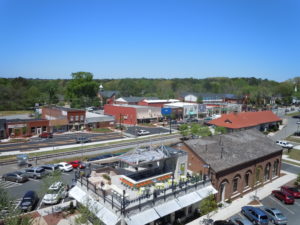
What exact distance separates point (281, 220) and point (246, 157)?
27.2 ft

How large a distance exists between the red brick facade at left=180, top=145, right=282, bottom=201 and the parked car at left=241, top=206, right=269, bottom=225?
3416mm

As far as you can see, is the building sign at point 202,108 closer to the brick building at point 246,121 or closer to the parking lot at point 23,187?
the brick building at point 246,121

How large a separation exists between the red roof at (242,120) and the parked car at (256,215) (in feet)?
135

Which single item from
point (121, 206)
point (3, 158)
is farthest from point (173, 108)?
point (121, 206)

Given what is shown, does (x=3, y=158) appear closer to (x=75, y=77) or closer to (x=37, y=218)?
(x=37, y=218)

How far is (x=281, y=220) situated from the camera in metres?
24.2

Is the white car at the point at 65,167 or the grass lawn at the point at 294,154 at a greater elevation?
the white car at the point at 65,167

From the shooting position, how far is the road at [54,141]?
51.3 meters

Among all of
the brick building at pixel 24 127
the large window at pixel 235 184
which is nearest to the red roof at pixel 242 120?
the large window at pixel 235 184

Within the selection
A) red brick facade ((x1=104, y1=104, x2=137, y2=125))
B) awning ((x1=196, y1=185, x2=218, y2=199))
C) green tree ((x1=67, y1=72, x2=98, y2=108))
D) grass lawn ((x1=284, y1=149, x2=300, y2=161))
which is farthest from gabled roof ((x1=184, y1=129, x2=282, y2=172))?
green tree ((x1=67, y1=72, x2=98, y2=108))

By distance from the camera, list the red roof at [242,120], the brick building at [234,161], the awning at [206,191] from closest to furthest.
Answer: the awning at [206,191]
the brick building at [234,161]
the red roof at [242,120]

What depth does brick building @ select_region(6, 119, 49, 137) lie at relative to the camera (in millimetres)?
58594

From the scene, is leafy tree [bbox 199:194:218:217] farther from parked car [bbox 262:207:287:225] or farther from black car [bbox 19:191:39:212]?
black car [bbox 19:191:39:212]

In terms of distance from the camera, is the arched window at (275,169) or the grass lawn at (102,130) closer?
the arched window at (275,169)
